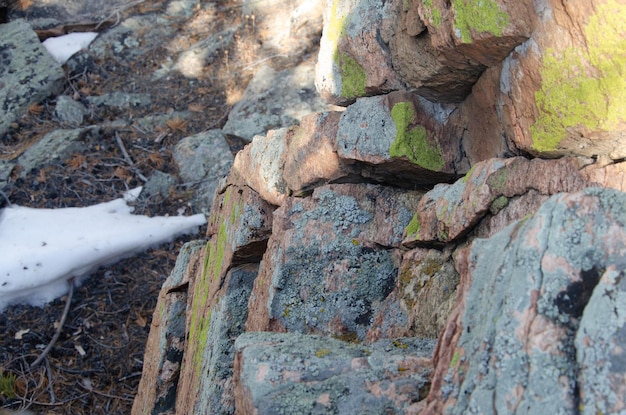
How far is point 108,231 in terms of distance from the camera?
7023mm

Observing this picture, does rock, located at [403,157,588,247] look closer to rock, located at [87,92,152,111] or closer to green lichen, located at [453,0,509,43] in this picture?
green lichen, located at [453,0,509,43]

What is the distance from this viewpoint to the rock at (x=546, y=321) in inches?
65.0

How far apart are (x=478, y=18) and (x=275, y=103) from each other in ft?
18.5

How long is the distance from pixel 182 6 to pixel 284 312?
27.6ft

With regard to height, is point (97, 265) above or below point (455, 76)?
below

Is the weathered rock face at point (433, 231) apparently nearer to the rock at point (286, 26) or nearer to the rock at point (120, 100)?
the rock at point (286, 26)

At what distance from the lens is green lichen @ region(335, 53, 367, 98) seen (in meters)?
3.75

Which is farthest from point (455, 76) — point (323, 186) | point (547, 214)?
point (547, 214)

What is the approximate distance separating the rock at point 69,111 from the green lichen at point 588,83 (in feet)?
24.6

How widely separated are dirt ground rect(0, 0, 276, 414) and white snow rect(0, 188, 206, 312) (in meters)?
0.14

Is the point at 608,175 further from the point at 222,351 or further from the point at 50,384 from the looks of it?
the point at 50,384

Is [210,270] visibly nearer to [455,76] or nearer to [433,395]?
[455,76]

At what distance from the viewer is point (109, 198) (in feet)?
25.1

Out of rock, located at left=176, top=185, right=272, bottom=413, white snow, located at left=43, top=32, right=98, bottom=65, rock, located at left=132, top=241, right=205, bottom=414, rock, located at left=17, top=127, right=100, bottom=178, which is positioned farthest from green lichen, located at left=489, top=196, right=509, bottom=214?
white snow, located at left=43, top=32, right=98, bottom=65
